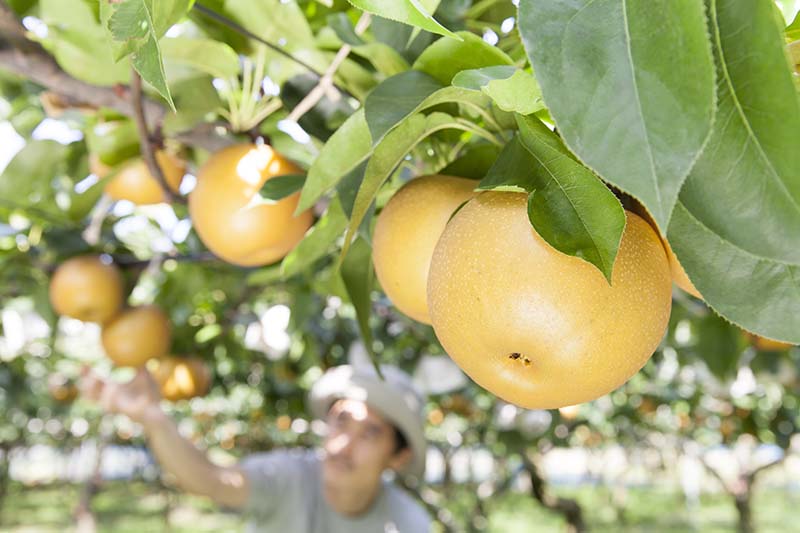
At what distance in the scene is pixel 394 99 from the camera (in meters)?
0.53

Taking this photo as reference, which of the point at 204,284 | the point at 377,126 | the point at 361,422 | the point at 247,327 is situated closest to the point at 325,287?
the point at 204,284

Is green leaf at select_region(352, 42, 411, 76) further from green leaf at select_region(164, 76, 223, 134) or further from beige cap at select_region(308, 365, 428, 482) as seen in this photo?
beige cap at select_region(308, 365, 428, 482)

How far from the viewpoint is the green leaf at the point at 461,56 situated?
22.1 inches

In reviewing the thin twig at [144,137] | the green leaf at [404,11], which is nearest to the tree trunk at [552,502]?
the thin twig at [144,137]

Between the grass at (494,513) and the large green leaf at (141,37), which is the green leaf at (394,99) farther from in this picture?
the grass at (494,513)

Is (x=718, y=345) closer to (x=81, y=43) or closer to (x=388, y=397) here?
(x=388, y=397)

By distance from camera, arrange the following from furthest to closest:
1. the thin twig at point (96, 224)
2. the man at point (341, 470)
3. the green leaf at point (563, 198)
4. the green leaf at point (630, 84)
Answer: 1. the man at point (341, 470)
2. the thin twig at point (96, 224)
3. the green leaf at point (563, 198)
4. the green leaf at point (630, 84)

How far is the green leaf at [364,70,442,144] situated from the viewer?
49 centimetres

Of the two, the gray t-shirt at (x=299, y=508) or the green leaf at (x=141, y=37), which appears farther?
the gray t-shirt at (x=299, y=508)

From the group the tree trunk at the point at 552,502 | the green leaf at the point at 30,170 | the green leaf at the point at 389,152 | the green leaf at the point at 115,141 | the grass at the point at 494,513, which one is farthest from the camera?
the grass at the point at 494,513

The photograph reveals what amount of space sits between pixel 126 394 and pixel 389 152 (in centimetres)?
174

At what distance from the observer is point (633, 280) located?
1.51 ft

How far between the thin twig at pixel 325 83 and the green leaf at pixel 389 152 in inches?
7.1

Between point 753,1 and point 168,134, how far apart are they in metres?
0.75
